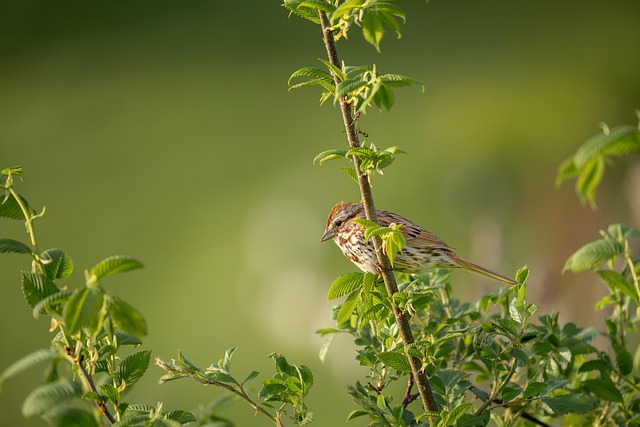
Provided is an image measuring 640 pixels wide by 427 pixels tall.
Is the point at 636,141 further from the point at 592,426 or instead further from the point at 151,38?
the point at 151,38

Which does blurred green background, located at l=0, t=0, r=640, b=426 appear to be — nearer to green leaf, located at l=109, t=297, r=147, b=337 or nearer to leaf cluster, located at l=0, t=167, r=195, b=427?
leaf cluster, located at l=0, t=167, r=195, b=427

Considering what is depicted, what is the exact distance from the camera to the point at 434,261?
2053 mm

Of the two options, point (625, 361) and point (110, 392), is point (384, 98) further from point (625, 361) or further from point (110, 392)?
point (625, 361)

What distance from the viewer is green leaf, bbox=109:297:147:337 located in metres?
0.78

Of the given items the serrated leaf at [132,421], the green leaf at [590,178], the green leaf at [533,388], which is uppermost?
the green leaf at [590,178]

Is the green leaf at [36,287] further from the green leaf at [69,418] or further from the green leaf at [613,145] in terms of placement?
the green leaf at [613,145]

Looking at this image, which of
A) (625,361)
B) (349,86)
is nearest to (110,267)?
(349,86)

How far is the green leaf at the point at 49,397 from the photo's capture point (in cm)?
76

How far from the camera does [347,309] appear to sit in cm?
112

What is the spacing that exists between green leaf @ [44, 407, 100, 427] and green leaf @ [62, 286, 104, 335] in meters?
0.07

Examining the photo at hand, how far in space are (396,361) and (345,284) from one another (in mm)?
131

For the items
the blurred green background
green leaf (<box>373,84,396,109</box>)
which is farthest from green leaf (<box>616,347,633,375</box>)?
the blurred green background

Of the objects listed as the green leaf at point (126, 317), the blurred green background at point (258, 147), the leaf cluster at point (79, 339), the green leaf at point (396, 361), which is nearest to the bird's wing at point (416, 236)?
the green leaf at point (396, 361)

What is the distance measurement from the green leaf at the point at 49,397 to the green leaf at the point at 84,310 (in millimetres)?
61
